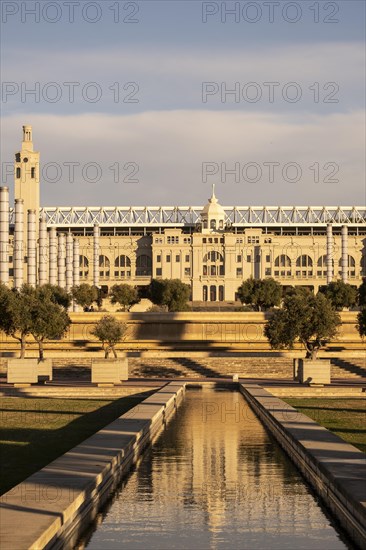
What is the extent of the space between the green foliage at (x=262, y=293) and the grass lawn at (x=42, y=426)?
74.5 meters

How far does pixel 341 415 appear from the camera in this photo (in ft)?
109

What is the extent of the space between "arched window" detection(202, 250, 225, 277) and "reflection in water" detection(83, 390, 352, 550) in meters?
145

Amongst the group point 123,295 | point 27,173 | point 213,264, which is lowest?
point 123,295

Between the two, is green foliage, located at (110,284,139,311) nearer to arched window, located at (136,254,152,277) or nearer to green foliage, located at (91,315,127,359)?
arched window, located at (136,254,152,277)

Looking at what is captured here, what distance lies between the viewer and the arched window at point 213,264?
563ft

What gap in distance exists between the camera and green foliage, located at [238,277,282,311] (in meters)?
116

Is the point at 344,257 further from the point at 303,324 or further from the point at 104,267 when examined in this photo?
the point at 303,324

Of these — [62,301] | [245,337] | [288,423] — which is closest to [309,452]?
[288,423]

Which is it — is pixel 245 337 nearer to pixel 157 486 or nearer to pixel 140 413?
Result: pixel 140 413

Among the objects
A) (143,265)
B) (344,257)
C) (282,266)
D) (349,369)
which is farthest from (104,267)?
(349,369)

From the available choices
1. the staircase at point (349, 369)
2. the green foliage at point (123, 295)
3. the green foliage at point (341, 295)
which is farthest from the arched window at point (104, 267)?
the staircase at point (349, 369)

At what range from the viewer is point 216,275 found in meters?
171

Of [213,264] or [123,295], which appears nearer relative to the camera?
[123,295]

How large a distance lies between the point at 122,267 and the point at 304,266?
30.4m
